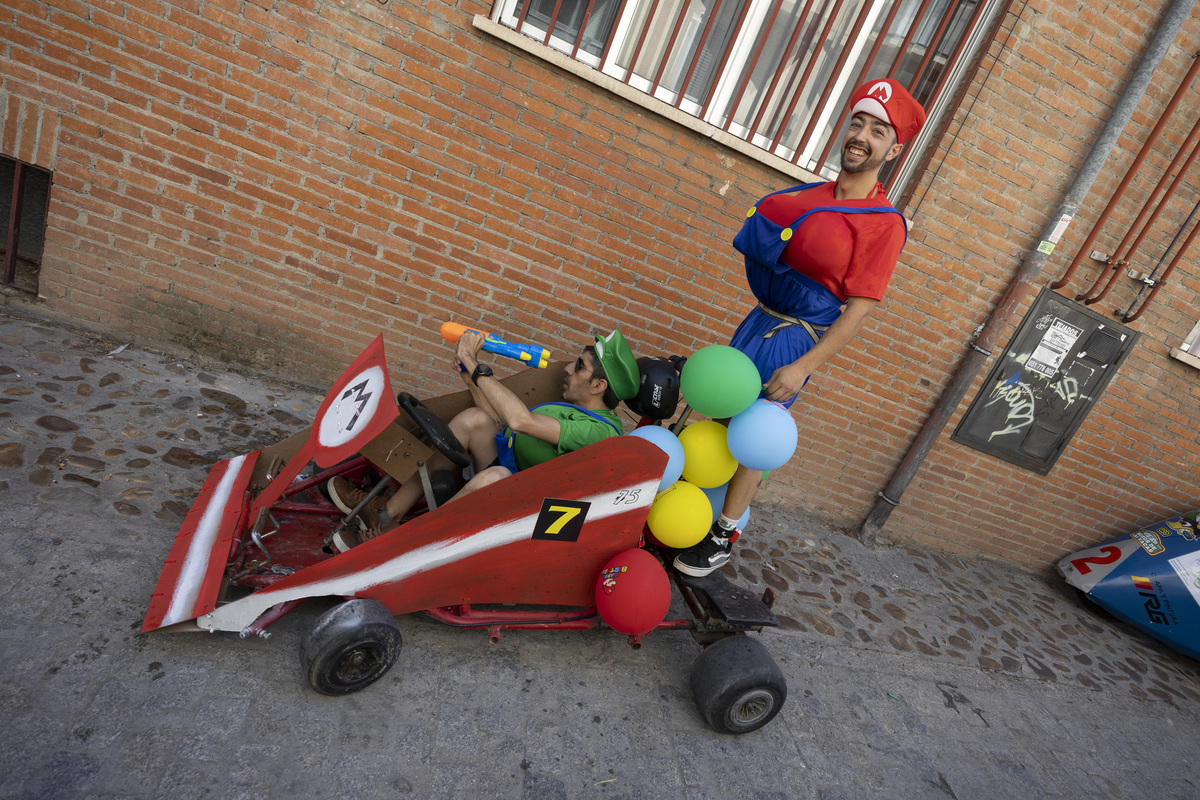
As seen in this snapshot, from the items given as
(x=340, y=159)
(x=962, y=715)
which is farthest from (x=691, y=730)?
(x=340, y=159)

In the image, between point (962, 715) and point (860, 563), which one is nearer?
point (962, 715)

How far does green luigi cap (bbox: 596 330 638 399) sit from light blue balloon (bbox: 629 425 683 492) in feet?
0.67

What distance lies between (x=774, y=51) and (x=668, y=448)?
9.74 ft

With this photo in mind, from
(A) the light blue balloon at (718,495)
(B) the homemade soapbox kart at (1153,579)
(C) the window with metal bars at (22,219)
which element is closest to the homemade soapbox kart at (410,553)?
(A) the light blue balloon at (718,495)

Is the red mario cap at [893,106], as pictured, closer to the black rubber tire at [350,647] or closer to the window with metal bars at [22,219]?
the black rubber tire at [350,647]

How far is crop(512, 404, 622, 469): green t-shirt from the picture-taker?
256 centimetres

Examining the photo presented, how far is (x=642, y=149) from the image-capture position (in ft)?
12.9

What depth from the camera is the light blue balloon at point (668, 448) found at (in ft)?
8.50

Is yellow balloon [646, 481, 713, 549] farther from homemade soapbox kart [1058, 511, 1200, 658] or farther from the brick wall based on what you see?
homemade soapbox kart [1058, 511, 1200, 658]

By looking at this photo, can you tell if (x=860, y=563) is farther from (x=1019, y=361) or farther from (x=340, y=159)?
(x=340, y=159)

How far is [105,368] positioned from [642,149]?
11.2 ft

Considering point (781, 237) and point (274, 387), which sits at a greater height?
point (781, 237)

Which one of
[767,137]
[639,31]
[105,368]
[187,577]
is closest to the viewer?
[187,577]

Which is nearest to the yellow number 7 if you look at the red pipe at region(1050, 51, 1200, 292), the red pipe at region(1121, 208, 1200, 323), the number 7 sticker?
the number 7 sticker
